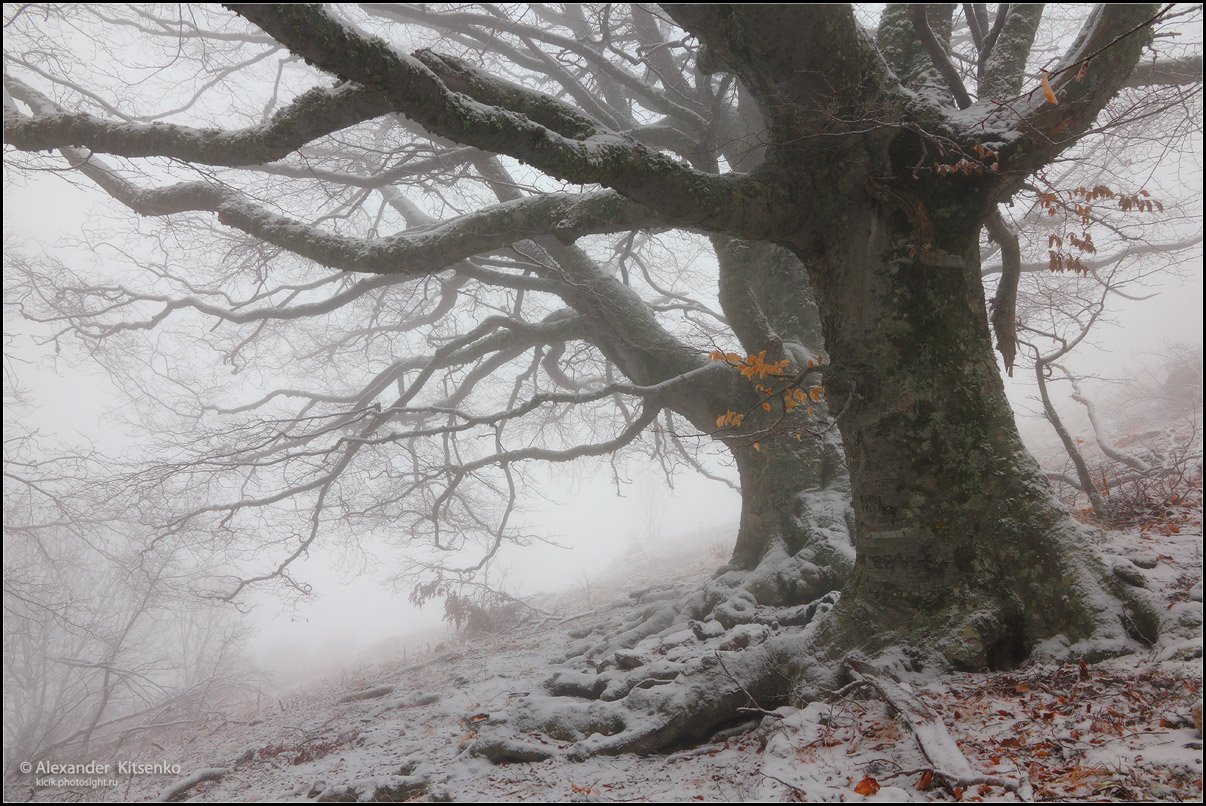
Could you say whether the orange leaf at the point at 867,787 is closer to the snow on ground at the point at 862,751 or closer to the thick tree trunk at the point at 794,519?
the snow on ground at the point at 862,751

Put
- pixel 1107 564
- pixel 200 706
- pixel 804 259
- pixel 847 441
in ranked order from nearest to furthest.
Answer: pixel 1107 564 < pixel 847 441 < pixel 804 259 < pixel 200 706

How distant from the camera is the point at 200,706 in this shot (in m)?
7.42

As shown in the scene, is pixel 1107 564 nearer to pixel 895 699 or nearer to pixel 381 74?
pixel 895 699

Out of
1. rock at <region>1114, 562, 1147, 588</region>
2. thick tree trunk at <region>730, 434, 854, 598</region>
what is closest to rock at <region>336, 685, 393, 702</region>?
thick tree trunk at <region>730, 434, 854, 598</region>

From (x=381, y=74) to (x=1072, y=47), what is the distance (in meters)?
3.63

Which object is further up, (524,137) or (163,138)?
(163,138)

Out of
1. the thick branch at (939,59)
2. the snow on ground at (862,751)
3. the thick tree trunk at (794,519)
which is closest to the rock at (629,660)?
the snow on ground at (862,751)

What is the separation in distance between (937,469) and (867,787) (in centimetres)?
175

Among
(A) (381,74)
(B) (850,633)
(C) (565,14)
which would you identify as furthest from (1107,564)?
(C) (565,14)

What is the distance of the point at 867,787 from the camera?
1919mm

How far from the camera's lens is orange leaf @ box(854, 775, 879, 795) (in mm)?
1902

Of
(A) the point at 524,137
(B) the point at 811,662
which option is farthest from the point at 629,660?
(A) the point at 524,137

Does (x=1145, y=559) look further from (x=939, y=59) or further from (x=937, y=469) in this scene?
(x=939, y=59)

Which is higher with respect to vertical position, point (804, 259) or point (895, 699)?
point (804, 259)
